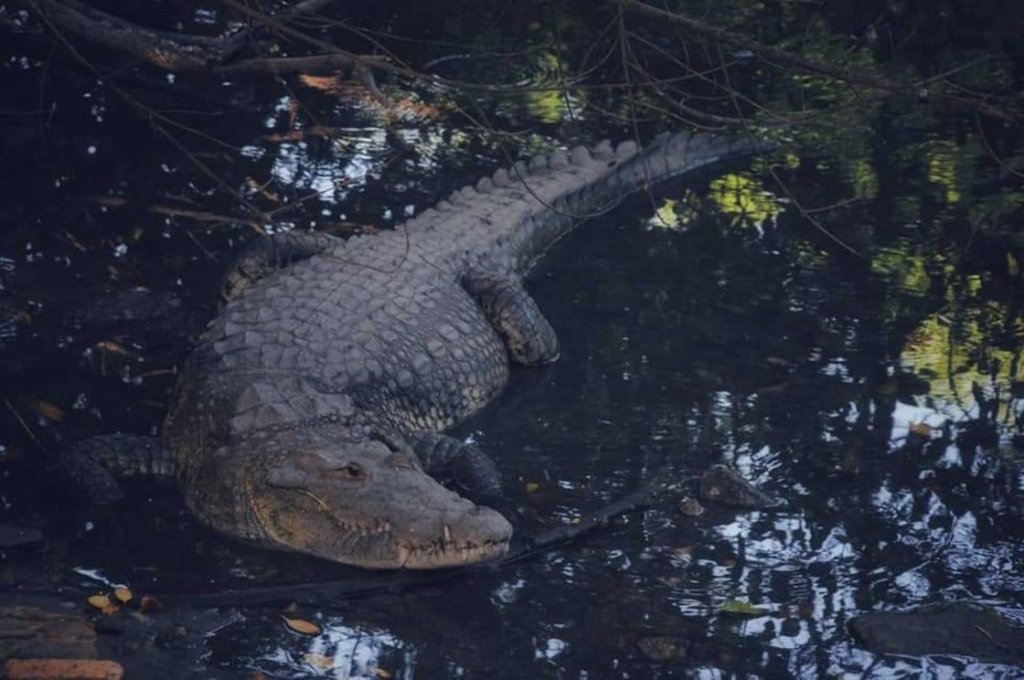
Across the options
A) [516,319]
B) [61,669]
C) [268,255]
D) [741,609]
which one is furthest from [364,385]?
[61,669]

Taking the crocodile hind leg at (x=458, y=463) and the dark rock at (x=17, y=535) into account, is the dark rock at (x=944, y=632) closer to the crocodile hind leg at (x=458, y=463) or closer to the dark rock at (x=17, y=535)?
the crocodile hind leg at (x=458, y=463)

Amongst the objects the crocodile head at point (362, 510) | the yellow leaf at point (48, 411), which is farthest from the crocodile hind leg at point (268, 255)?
the crocodile head at point (362, 510)

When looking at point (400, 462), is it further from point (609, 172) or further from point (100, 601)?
point (609, 172)

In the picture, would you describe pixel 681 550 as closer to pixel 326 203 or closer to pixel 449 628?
pixel 449 628

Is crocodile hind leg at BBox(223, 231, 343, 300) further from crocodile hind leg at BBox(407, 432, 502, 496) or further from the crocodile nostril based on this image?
the crocodile nostril

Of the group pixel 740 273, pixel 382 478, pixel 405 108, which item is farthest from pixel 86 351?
pixel 405 108

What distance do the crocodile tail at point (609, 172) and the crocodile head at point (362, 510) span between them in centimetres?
268

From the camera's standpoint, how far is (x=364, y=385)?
228 inches

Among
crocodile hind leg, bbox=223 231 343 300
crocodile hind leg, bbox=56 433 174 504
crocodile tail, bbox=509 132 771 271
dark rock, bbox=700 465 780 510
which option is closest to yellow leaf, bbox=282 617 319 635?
crocodile hind leg, bbox=56 433 174 504

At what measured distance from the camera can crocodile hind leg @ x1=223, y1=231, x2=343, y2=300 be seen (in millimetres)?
6949

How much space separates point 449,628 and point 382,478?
0.64 meters

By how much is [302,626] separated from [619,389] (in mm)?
2361

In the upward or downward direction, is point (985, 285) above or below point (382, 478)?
above

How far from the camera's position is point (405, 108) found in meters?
10.1
